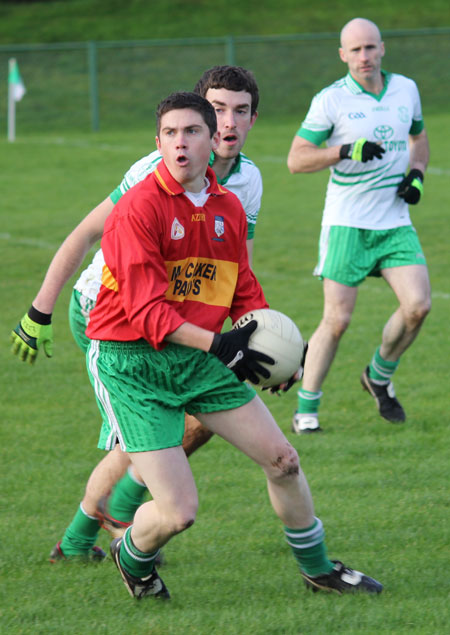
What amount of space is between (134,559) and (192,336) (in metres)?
1.00

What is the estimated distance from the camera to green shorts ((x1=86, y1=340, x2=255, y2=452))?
13.7ft

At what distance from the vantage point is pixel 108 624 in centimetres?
422

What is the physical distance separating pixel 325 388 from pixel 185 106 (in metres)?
4.14

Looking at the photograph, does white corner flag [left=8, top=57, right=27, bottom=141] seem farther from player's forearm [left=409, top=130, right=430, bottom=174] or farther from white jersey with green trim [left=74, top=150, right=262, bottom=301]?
white jersey with green trim [left=74, top=150, right=262, bottom=301]

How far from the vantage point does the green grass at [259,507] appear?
4.30 metres

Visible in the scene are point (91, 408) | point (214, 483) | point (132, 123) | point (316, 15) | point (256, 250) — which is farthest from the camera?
point (316, 15)

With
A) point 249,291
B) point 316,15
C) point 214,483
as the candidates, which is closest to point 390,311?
point 214,483

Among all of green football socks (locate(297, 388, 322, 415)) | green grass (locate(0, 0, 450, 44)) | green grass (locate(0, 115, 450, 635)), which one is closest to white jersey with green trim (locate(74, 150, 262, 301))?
green grass (locate(0, 115, 450, 635))

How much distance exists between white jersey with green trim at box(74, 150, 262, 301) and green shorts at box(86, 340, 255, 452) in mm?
704

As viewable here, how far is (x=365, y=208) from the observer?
7.05 meters

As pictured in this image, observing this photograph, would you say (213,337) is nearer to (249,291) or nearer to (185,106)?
(249,291)

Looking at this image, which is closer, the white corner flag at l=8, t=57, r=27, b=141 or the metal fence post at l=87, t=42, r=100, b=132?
the white corner flag at l=8, t=57, r=27, b=141

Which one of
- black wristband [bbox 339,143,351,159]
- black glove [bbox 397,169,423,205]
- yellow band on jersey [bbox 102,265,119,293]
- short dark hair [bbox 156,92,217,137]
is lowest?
black glove [bbox 397,169,423,205]

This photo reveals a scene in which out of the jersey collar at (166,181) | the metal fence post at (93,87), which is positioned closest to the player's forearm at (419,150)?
the jersey collar at (166,181)
